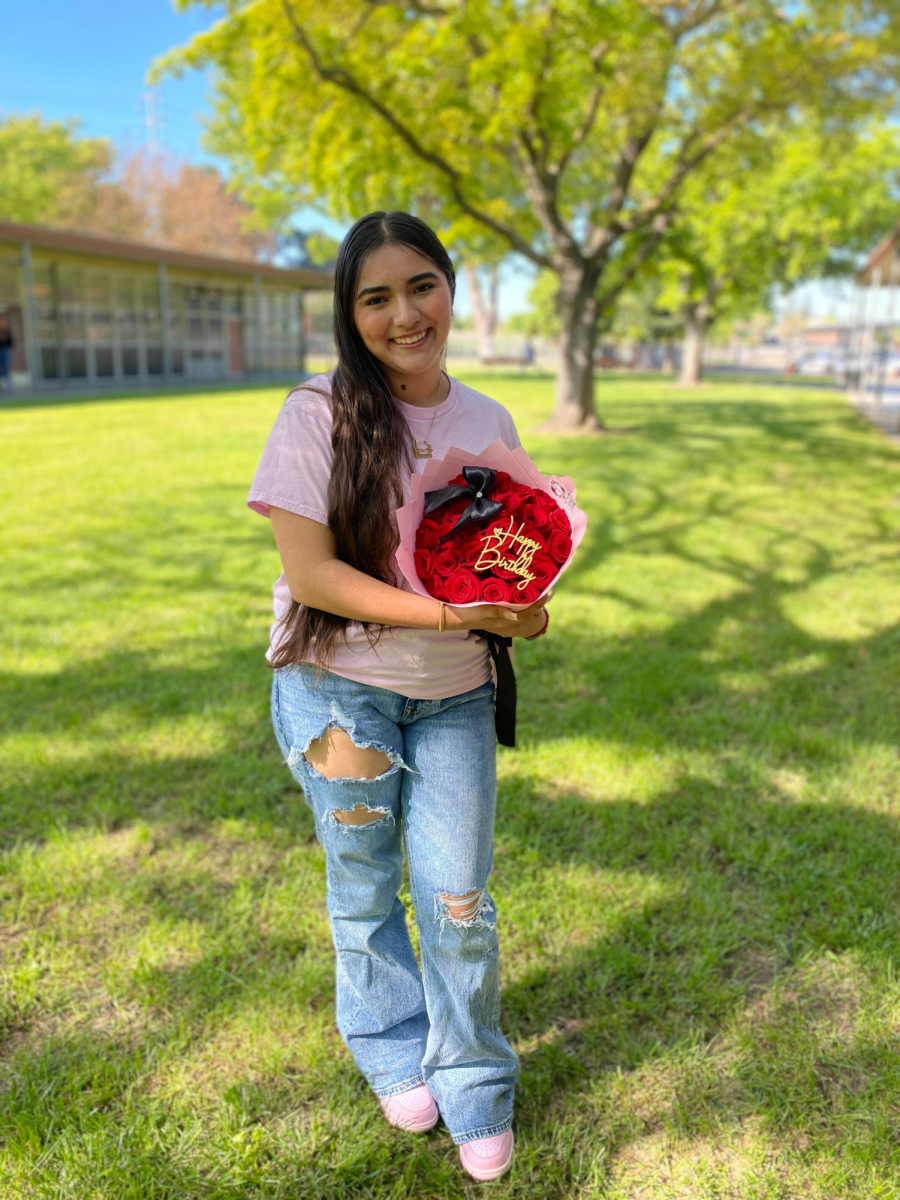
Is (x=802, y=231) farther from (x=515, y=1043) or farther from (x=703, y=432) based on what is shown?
(x=515, y=1043)

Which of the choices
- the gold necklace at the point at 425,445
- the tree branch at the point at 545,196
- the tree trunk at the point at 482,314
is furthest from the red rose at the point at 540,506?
the tree trunk at the point at 482,314

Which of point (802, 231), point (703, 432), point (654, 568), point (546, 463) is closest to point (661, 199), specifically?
point (703, 432)

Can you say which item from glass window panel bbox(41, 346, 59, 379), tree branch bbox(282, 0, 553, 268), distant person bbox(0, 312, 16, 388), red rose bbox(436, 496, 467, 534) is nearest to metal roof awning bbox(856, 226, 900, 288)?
tree branch bbox(282, 0, 553, 268)

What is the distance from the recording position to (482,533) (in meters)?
1.61

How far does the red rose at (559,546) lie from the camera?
63.6 inches

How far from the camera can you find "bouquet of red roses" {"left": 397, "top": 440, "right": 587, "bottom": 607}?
155 cm

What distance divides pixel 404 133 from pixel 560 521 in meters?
10.8

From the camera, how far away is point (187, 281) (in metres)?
26.8

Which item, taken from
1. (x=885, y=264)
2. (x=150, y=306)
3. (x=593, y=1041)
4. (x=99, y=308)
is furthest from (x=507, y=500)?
(x=150, y=306)

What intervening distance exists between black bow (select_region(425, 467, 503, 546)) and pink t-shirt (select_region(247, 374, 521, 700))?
0.30 feet

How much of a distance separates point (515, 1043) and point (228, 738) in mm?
1926

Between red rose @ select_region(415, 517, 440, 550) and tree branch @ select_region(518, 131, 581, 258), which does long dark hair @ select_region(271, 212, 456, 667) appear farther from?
tree branch @ select_region(518, 131, 581, 258)

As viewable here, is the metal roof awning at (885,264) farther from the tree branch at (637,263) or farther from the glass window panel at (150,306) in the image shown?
the glass window panel at (150,306)

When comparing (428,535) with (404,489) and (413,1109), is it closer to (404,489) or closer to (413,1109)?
(404,489)
